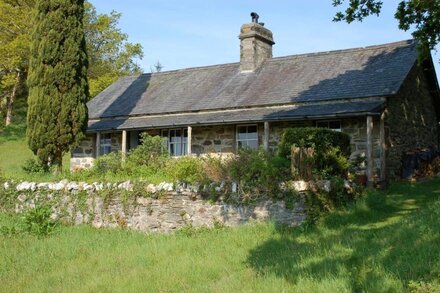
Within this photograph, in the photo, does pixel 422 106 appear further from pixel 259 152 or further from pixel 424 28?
pixel 259 152

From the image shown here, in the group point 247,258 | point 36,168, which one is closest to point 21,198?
point 36,168

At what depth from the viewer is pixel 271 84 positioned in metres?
20.0

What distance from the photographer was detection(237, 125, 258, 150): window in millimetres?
18500

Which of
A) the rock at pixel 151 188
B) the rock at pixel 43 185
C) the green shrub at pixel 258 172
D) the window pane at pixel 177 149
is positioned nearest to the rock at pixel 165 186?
the rock at pixel 151 188

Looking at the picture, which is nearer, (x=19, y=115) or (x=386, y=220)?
(x=386, y=220)

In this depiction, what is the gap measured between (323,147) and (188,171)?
3300 mm

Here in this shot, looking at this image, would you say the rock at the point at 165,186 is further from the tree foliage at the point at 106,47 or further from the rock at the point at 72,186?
the tree foliage at the point at 106,47

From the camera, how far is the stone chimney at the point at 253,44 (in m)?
21.6

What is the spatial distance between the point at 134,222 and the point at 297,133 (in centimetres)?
474


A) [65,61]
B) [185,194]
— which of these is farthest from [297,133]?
[65,61]

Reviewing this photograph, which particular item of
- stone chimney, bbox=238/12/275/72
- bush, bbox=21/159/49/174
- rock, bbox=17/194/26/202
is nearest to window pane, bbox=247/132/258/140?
stone chimney, bbox=238/12/275/72

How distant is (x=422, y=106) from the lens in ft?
65.5

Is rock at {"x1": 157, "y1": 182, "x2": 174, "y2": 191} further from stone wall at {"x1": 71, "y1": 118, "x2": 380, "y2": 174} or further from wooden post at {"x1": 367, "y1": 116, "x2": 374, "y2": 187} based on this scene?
stone wall at {"x1": 71, "y1": 118, "x2": 380, "y2": 174}

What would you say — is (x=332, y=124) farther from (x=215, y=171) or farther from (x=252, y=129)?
(x=215, y=171)
